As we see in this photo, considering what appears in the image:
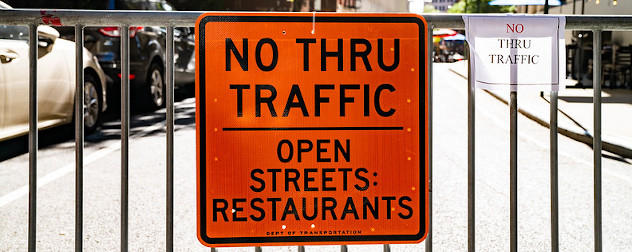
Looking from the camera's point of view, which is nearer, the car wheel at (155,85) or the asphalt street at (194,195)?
the asphalt street at (194,195)

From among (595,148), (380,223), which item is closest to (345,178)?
(380,223)

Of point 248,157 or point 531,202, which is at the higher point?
point 248,157

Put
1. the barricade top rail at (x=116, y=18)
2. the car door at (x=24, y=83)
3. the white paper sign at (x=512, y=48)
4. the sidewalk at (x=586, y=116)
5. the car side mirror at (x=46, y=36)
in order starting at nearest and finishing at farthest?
the barricade top rail at (x=116, y=18) < the white paper sign at (x=512, y=48) < the car door at (x=24, y=83) < the car side mirror at (x=46, y=36) < the sidewalk at (x=586, y=116)

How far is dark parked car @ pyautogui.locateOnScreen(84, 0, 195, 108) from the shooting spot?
11.1 metres

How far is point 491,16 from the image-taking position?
295cm

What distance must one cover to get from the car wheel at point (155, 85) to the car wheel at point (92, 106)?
10.4ft

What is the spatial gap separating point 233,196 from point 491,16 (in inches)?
49.0

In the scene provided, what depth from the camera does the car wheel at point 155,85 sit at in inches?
496

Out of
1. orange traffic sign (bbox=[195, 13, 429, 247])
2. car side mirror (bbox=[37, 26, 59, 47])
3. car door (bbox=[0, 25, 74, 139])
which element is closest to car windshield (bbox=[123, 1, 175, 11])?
car door (bbox=[0, 25, 74, 139])

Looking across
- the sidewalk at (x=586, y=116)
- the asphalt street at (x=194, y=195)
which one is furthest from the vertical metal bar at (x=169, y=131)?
the sidewalk at (x=586, y=116)

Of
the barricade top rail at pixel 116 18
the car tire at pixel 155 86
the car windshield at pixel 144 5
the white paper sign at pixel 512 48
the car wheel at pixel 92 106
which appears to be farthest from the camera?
the car tire at pixel 155 86

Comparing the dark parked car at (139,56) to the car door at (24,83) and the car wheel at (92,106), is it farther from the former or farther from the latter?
the car door at (24,83)

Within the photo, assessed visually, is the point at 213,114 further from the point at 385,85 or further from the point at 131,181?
the point at 131,181

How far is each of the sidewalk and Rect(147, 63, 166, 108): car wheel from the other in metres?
6.45
